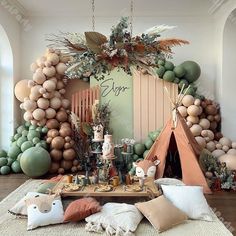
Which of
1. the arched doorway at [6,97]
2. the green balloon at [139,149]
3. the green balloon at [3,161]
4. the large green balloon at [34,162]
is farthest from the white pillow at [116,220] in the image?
the arched doorway at [6,97]

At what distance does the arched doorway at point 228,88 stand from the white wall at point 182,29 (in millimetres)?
355

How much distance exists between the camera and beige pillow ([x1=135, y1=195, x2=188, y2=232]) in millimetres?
2838

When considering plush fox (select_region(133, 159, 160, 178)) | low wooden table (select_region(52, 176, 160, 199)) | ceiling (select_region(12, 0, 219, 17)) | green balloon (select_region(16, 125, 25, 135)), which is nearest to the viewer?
low wooden table (select_region(52, 176, 160, 199))

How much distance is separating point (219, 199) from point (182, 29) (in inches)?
129

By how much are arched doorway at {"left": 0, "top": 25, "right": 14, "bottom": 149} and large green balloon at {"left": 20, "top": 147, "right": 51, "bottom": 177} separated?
3.25 feet

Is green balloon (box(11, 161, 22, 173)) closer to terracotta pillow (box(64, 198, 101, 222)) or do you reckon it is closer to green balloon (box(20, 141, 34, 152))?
green balloon (box(20, 141, 34, 152))

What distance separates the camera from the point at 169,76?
5.31 m

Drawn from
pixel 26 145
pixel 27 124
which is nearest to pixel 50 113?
pixel 27 124

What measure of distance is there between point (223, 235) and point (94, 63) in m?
2.10

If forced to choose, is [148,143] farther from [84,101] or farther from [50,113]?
[50,113]

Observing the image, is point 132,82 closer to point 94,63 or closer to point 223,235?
point 94,63

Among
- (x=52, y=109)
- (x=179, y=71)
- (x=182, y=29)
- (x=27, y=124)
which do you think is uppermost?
(x=182, y=29)

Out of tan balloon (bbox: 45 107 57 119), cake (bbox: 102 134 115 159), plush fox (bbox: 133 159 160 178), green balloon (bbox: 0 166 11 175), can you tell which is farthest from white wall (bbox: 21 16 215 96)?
cake (bbox: 102 134 115 159)

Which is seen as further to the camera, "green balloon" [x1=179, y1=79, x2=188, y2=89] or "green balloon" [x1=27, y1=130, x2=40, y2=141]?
"green balloon" [x1=179, y1=79, x2=188, y2=89]
